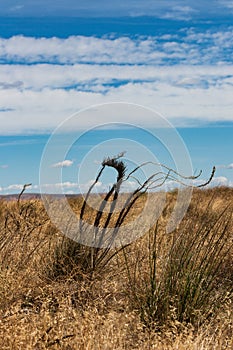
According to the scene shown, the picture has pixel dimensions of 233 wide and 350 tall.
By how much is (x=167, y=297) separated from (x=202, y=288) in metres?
0.42

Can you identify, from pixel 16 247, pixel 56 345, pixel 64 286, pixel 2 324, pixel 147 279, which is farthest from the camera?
pixel 16 247

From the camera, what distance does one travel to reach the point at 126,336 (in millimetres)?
4289

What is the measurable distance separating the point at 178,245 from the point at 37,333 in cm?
175

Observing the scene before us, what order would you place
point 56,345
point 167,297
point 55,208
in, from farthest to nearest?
point 55,208, point 167,297, point 56,345

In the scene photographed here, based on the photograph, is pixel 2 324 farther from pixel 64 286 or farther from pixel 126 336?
pixel 64 286

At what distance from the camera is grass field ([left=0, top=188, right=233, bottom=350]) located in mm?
3953

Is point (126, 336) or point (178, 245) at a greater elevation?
point (178, 245)

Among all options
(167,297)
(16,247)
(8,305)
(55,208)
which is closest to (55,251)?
(16,247)

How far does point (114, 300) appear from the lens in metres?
4.99

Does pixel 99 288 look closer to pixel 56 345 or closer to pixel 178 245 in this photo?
pixel 178 245

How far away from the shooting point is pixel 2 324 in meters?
4.04

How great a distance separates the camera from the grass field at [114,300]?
3.95 m

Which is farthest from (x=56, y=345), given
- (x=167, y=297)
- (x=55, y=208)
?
(x=55, y=208)

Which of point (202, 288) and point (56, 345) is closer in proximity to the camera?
point (56, 345)
